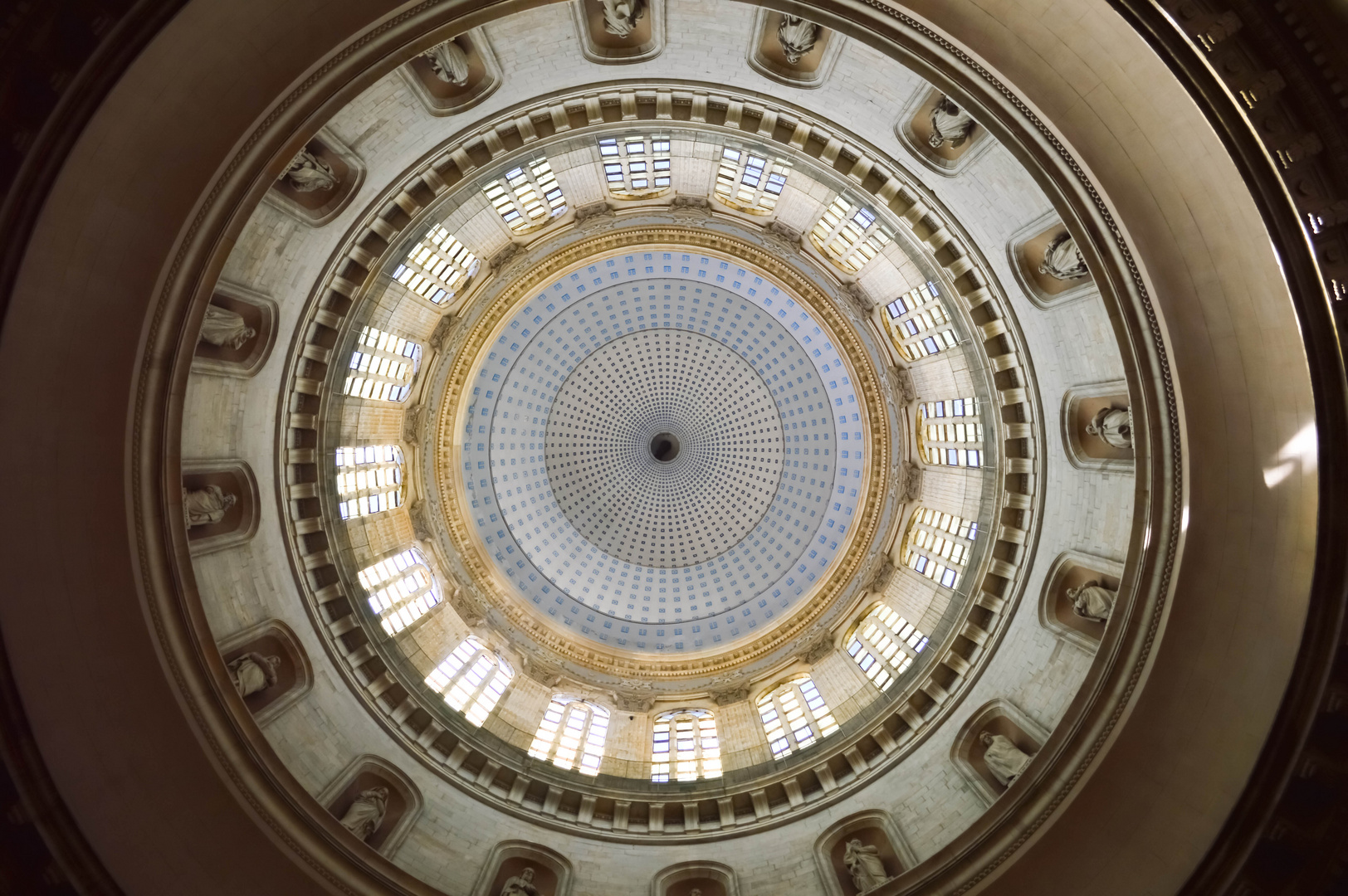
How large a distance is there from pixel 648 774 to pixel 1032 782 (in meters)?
12.9

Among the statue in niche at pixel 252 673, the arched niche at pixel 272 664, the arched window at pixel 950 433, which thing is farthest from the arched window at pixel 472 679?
the arched window at pixel 950 433

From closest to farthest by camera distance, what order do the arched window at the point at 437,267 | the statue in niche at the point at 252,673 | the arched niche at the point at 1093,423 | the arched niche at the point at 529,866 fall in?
the arched niche at the point at 1093,423, the statue in niche at the point at 252,673, the arched niche at the point at 529,866, the arched window at the point at 437,267

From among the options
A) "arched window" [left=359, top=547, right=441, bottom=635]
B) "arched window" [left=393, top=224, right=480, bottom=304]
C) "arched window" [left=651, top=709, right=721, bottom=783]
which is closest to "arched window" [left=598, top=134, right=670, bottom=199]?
"arched window" [left=393, top=224, right=480, bottom=304]

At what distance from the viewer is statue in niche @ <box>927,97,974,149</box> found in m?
15.6

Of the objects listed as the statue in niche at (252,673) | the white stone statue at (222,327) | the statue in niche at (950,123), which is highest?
the statue in niche at (950,123)

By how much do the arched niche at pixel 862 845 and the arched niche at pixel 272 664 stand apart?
15.9 meters

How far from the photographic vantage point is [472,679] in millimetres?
25516

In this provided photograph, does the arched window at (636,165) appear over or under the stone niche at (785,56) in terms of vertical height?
over

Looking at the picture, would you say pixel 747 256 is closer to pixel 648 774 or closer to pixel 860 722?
pixel 860 722

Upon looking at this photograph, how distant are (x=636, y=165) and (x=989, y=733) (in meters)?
21.6

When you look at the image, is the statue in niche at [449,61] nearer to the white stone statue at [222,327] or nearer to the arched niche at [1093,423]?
the white stone statue at [222,327]

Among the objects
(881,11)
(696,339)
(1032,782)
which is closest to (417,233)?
(881,11)

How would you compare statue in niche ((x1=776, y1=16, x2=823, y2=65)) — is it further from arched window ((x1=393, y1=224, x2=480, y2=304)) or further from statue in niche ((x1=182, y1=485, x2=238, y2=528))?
statue in niche ((x1=182, y1=485, x2=238, y2=528))

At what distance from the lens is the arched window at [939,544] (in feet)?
75.9
